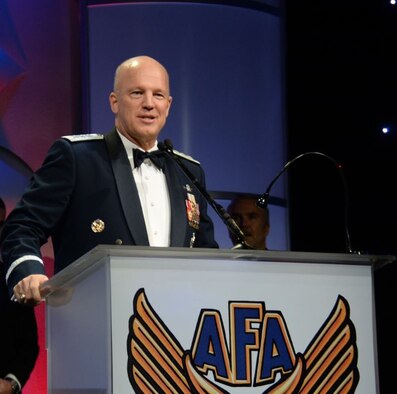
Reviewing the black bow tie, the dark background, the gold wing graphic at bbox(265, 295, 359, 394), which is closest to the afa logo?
the gold wing graphic at bbox(265, 295, 359, 394)

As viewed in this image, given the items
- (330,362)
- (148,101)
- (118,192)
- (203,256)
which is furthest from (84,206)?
(330,362)

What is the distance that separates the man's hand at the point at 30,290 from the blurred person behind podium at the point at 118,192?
0.19 meters

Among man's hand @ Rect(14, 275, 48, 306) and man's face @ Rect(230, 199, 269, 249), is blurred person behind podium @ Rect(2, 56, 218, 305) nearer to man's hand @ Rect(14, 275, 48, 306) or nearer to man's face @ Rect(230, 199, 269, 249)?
man's hand @ Rect(14, 275, 48, 306)

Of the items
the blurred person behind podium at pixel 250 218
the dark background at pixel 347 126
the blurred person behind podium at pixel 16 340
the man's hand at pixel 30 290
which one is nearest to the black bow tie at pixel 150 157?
the man's hand at pixel 30 290

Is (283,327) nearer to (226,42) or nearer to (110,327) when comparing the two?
(110,327)

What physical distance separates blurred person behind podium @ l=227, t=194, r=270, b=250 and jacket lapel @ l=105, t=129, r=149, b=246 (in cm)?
161

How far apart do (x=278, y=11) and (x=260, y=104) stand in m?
0.46

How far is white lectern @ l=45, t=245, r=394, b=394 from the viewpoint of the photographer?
6.61 ft

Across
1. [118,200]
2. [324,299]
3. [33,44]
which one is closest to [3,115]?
[33,44]

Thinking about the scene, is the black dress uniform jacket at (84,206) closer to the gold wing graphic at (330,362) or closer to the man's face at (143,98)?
the man's face at (143,98)

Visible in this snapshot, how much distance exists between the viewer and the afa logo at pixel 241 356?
202cm

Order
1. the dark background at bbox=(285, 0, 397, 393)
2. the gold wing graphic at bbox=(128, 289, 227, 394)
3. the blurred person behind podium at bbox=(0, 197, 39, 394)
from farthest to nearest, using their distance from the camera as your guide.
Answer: the dark background at bbox=(285, 0, 397, 393) → the blurred person behind podium at bbox=(0, 197, 39, 394) → the gold wing graphic at bbox=(128, 289, 227, 394)

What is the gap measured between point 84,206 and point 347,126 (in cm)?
296

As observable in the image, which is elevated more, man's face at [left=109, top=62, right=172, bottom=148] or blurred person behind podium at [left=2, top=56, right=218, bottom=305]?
man's face at [left=109, top=62, right=172, bottom=148]
